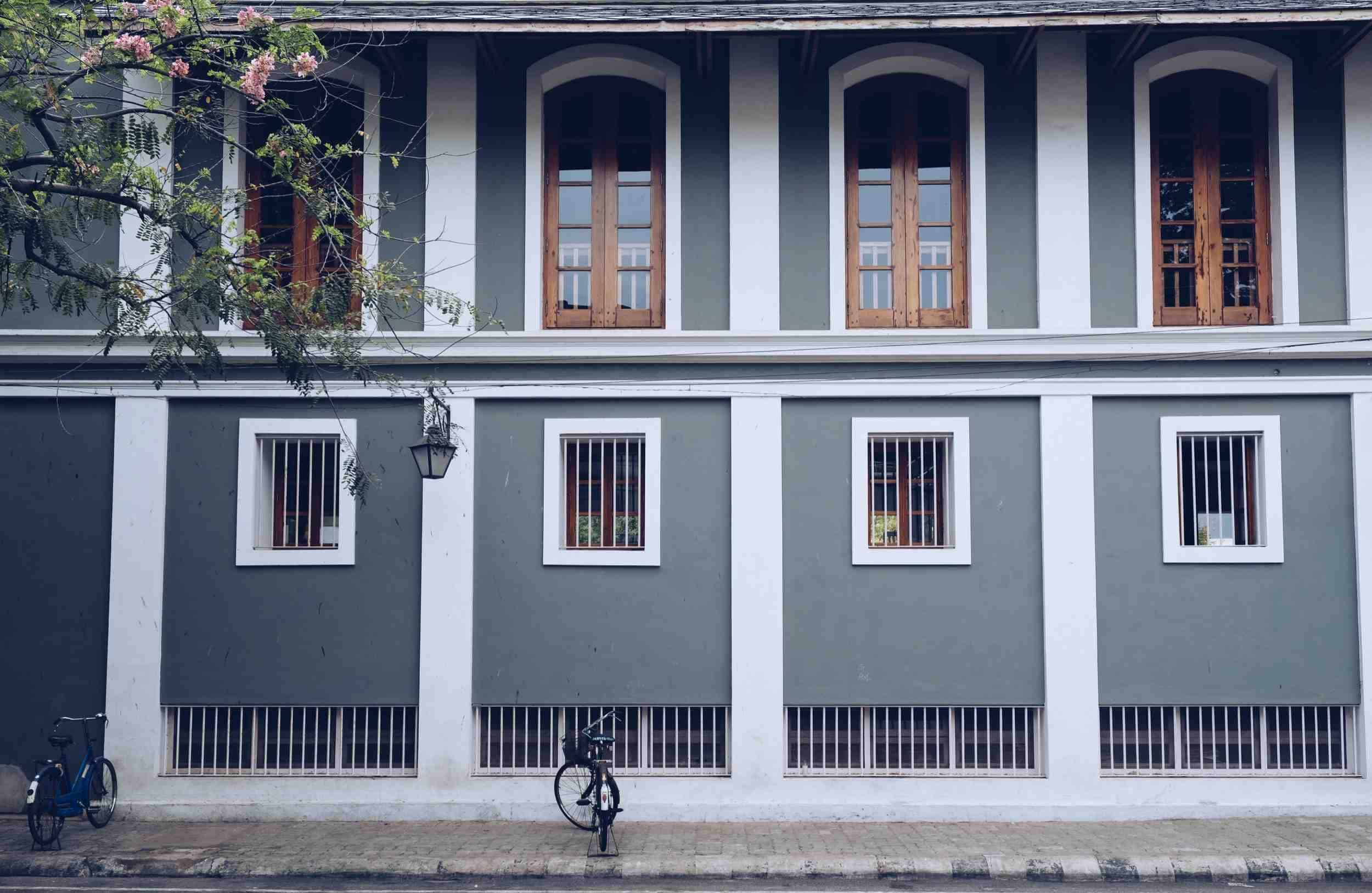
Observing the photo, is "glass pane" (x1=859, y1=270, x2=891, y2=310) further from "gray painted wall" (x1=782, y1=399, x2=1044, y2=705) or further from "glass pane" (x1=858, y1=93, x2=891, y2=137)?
"glass pane" (x1=858, y1=93, x2=891, y2=137)

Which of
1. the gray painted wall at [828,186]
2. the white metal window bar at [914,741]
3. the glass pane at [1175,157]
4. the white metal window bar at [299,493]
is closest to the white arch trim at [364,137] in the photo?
the white metal window bar at [299,493]

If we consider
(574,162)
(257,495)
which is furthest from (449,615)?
(574,162)

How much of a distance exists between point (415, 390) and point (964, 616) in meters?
6.01

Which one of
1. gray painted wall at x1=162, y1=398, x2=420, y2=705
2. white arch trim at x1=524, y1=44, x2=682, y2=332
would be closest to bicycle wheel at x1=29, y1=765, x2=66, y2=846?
gray painted wall at x1=162, y1=398, x2=420, y2=705

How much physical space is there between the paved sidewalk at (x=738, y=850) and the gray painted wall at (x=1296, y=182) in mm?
5043

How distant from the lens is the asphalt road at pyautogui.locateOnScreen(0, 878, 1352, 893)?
354 inches

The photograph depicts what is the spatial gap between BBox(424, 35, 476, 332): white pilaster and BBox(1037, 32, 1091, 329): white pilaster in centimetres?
585

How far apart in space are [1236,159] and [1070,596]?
198 inches

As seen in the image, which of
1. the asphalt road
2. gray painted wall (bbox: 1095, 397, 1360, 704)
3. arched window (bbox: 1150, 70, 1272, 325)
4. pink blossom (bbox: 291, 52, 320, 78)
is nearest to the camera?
pink blossom (bbox: 291, 52, 320, 78)

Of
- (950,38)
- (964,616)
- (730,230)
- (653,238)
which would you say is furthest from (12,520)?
(950,38)

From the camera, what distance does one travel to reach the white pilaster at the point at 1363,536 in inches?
430

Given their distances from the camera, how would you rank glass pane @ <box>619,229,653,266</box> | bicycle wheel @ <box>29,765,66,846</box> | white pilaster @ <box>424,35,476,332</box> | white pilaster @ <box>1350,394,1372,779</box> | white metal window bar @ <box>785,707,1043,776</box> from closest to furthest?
1. bicycle wheel @ <box>29,765,66,846</box>
2. white pilaster @ <box>1350,394,1372,779</box>
3. white metal window bar @ <box>785,707,1043,776</box>
4. white pilaster @ <box>424,35,476,332</box>
5. glass pane @ <box>619,229,653,266</box>

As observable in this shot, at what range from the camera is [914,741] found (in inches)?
441

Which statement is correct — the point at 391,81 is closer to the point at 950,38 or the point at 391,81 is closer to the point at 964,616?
the point at 950,38
